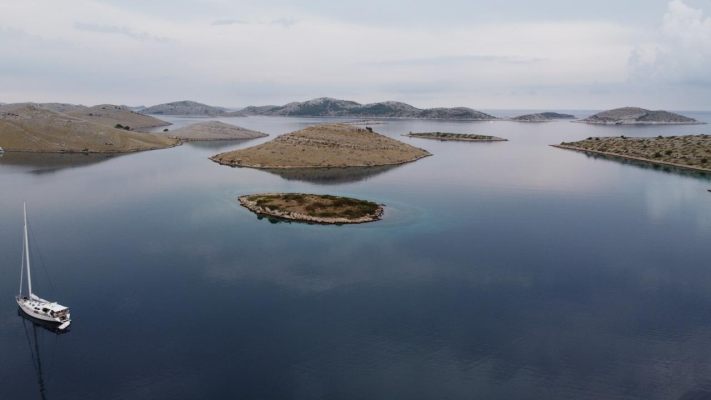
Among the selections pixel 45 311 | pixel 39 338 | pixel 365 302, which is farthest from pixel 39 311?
pixel 365 302

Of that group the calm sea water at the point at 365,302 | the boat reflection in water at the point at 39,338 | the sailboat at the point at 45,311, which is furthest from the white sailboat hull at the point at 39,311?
the calm sea water at the point at 365,302

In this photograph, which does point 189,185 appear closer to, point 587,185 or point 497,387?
point 497,387

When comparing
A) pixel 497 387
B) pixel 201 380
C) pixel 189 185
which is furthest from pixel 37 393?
pixel 189 185

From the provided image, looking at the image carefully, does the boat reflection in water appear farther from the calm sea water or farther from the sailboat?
the sailboat

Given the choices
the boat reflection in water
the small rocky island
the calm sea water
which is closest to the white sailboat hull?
the boat reflection in water

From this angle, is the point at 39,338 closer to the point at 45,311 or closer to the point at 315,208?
the point at 45,311
